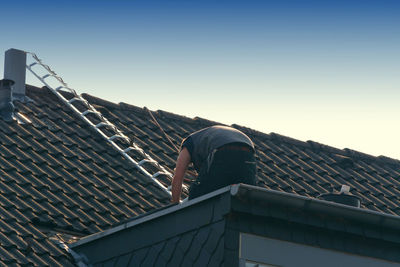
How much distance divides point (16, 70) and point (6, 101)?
126cm

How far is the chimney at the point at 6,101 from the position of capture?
1258 centimetres

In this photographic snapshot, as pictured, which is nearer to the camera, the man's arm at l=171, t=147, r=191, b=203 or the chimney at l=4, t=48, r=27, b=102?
the man's arm at l=171, t=147, r=191, b=203

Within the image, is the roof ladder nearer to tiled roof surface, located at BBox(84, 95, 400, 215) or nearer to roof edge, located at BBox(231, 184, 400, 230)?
tiled roof surface, located at BBox(84, 95, 400, 215)

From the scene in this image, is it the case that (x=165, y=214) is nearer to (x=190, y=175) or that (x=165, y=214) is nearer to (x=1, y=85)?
(x=190, y=175)

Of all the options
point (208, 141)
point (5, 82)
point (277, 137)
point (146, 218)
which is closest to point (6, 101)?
point (5, 82)

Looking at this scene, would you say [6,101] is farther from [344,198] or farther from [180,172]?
[344,198]

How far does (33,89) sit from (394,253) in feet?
21.6

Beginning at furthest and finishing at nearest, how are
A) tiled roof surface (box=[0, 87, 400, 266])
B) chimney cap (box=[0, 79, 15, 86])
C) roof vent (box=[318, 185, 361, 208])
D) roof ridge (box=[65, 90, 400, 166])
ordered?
roof ridge (box=[65, 90, 400, 166]) → chimney cap (box=[0, 79, 15, 86]) → roof vent (box=[318, 185, 361, 208]) → tiled roof surface (box=[0, 87, 400, 266])

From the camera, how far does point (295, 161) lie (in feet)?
48.3

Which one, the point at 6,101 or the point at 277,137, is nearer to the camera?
the point at 6,101

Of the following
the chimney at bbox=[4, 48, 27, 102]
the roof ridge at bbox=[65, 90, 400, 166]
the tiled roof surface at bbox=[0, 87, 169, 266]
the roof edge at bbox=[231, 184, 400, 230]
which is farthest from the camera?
the roof ridge at bbox=[65, 90, 400, 166]

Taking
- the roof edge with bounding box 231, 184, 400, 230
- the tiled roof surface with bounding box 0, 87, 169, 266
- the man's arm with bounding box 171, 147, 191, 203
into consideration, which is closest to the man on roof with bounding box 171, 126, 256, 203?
the man's arm with bounding box 171, 147, 191, 203

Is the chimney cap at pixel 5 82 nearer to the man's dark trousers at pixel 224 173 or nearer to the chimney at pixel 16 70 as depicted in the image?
the chimney at pixel 16 70

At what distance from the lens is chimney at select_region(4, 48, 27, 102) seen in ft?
44.2
